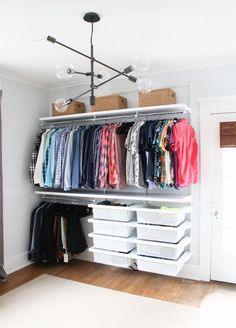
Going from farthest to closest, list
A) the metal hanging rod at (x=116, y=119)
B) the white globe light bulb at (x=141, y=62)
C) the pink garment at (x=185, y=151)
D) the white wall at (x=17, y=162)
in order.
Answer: the white wall at (x=17, y=162) → the metal hanging rod at (x=116, y=119) → the pink garment at (x=185, y=151) → the white globe light bulb at (x=141, y=62)

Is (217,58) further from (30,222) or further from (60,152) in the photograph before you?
(30,222)

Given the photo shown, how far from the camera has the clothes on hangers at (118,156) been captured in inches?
116

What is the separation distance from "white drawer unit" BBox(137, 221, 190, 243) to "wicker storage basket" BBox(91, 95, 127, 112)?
1.45m

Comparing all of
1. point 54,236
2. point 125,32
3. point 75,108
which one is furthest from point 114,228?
point 125,32

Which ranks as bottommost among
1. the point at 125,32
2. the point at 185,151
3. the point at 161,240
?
the point at 161,240

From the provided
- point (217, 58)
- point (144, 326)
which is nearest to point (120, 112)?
point (217, 58)

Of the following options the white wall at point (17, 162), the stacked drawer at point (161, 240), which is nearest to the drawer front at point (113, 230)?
the stacked drawer at point (161, 240)

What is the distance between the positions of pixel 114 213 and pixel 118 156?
65cm

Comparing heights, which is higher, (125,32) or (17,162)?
(125,32)

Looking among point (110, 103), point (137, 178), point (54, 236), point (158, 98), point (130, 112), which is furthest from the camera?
point (54, 236)

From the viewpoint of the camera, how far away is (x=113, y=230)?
328 cm

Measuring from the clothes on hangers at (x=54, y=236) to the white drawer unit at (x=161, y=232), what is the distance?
101 cm

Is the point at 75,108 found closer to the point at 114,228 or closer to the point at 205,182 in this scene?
the point at 114,228

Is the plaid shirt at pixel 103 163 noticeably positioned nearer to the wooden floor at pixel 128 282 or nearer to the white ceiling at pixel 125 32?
the white ceiling at pixel 125 32
